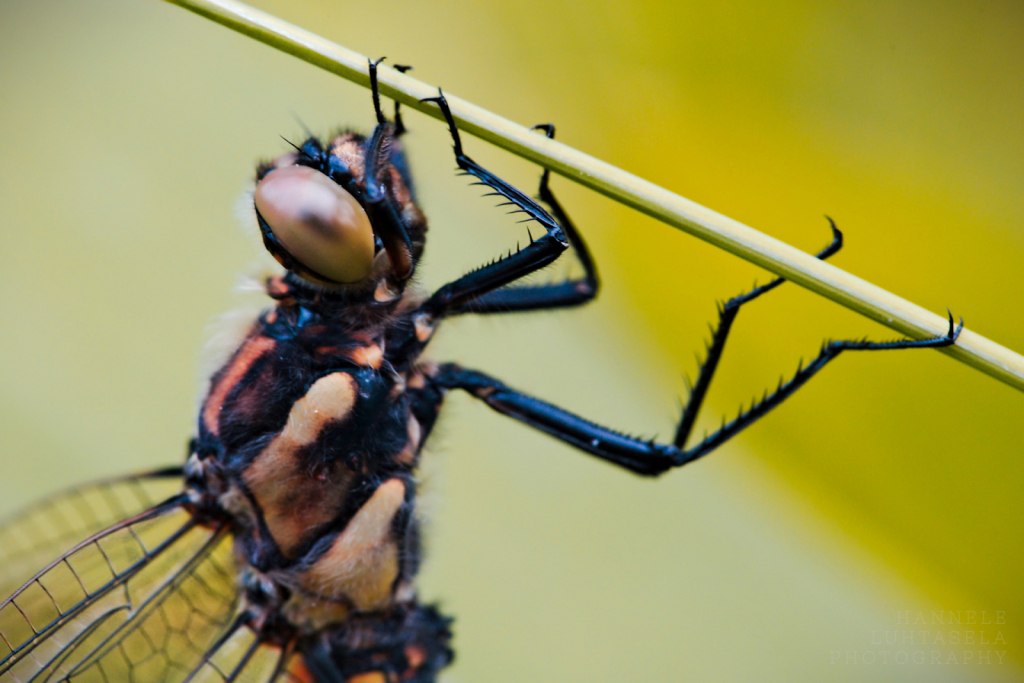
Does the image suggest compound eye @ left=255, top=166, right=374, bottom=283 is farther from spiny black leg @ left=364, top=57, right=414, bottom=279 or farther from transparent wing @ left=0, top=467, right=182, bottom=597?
transparent wing @ left=0, top=467, right=182, bottom=597

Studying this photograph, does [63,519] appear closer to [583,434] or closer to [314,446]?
[314,446]

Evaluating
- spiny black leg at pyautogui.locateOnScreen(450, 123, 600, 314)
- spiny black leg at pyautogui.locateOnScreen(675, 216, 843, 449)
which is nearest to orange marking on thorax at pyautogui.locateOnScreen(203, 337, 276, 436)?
spiny black leg at pyautogui.locateOnScreen(450, 123, 600, 314)

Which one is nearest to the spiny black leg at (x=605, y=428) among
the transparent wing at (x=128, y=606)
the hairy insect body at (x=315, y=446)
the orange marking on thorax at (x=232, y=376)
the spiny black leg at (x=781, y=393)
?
the spiny black leg at (x=781, y=393)

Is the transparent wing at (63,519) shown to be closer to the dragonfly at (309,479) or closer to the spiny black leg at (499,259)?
the dragonfly at (309,479)

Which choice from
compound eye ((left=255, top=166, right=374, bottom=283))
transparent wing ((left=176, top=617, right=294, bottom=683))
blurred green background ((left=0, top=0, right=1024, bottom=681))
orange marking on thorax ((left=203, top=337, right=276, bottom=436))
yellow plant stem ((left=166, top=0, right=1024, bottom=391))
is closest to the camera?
yellow plant stem ((left=166, top=0, right=1024, bottom=391))

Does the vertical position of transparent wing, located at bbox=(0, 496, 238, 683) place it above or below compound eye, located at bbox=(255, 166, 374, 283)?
below
